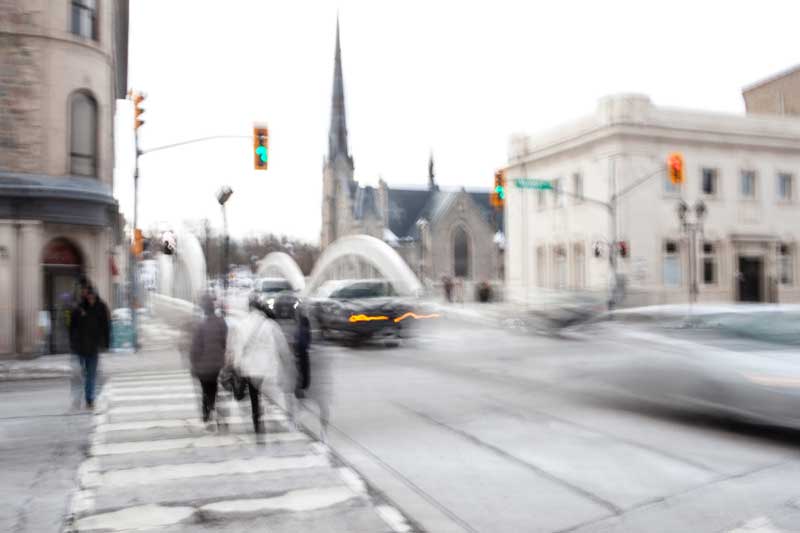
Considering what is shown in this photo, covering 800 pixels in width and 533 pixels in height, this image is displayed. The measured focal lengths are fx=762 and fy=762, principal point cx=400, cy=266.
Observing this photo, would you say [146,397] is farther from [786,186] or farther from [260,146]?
[786,186]

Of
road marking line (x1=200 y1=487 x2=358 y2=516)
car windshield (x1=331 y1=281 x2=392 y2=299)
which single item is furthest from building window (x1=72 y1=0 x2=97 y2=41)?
road marking line (x1=200 y1=487 x2=358 y2=516)

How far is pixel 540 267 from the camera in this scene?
4272 centimetres

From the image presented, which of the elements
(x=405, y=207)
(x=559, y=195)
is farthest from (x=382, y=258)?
(x=405, y=207)

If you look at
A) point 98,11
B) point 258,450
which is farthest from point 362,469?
point 98,11

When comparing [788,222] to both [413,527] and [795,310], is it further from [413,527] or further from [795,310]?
[413,527]

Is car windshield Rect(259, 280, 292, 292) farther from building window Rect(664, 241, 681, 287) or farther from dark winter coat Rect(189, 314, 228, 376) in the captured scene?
dark winter coat Rect(189, 314, 228, 376)

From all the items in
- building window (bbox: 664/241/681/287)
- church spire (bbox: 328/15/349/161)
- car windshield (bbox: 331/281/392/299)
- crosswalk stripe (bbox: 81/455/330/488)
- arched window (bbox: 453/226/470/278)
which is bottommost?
crosswalk stripe (bbox: 81/455/330/488)

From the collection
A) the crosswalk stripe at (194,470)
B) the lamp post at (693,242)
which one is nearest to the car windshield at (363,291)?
the crosswalk stripe at (194,470)

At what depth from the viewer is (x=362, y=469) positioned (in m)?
6.97

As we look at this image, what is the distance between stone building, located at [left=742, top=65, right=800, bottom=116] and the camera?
47.5 meters

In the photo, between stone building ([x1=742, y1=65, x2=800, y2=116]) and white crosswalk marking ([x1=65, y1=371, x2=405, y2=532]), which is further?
stone building ([x1=742, y1=65, x2=800, y2=116])

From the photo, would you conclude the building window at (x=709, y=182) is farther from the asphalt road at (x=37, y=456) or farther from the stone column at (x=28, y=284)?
the asphalt road at (x=37, y=456)

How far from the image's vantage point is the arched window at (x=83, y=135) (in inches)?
757

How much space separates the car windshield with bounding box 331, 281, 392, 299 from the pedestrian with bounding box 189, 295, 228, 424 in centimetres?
1145
